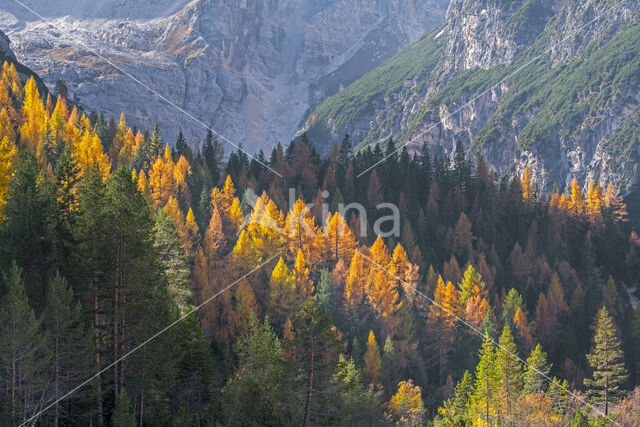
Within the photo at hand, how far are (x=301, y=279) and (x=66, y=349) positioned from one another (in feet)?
160

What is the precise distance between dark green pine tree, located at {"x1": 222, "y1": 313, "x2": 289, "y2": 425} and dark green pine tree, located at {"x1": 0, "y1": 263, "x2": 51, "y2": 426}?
11.6m

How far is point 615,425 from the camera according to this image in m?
63.6

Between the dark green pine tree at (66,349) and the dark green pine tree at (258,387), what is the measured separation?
916 centimetres

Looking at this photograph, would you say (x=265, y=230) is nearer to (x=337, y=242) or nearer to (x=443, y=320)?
(x=337, y=242)

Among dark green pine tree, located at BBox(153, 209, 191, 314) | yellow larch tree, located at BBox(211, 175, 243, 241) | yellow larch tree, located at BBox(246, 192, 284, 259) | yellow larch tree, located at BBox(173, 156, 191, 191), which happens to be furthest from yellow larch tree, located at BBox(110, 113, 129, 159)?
dark green pine tree, located at BBox(153, 209, 191, 314)

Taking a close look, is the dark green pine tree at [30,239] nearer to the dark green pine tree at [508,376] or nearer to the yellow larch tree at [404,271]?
the dark green pine tree at [508,376]

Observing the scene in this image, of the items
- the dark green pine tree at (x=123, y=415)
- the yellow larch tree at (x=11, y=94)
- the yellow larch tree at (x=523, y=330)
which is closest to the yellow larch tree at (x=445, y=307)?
the yellow larch tree at (x=523, y=330)

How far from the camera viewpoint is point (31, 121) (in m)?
105

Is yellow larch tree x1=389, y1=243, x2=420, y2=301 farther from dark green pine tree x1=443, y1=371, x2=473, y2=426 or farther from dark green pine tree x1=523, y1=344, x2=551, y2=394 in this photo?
dark green pine tree x1=443, y1=371, x2=473, y2=426

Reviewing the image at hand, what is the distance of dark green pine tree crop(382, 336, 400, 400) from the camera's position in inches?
2911

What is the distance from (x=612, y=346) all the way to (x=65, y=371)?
210 ft

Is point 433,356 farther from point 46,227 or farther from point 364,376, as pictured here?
point 46,227

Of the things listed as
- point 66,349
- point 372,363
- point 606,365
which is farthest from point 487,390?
point 66,349

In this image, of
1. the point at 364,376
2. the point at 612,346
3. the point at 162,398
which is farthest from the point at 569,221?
the point at 162,398
